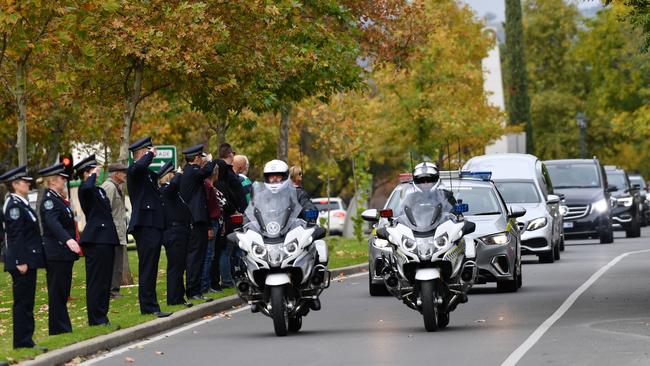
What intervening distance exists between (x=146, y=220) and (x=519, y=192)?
14373 millimetres

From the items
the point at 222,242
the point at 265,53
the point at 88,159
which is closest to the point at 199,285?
the point at 222,242

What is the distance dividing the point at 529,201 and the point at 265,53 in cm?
709

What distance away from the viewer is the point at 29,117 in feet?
131

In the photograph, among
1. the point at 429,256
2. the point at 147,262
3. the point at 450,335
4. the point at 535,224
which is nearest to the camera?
the point at 450,335

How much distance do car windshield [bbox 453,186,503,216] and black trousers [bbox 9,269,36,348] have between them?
9.73 meters

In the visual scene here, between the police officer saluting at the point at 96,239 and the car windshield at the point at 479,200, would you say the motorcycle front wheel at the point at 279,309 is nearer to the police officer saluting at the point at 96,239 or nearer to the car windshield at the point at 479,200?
the police officer saluting at the point at 96,239

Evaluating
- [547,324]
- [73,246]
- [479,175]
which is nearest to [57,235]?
[73,246]

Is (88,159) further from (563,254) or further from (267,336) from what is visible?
(563,254)

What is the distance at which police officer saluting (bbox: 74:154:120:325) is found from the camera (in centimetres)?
1617

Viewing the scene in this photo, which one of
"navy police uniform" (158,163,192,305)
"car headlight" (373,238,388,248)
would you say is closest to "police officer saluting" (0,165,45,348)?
"navy police uniform" (158,163,192,305)

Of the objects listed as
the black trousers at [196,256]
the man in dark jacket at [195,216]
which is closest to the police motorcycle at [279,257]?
the man in dark jacket at [195,216]

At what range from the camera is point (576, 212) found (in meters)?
38.6

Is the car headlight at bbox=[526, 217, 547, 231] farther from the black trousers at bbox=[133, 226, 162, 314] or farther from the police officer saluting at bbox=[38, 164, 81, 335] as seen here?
the police officer saluting at bbox=[38, 164, 81, 335]

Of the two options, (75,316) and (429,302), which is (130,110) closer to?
(75,316)
